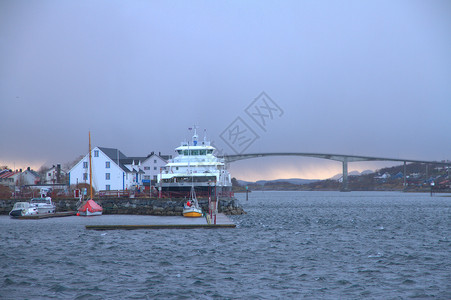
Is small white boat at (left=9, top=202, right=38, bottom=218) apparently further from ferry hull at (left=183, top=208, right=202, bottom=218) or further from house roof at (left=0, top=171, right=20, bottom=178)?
house roof at (left=0, top=171, right=20, bottom=178)

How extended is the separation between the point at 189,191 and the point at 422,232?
27.9m

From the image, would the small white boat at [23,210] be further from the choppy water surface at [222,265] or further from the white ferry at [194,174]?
the choppy water surface at [222,265]

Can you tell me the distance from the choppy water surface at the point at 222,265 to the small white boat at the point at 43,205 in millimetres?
18321

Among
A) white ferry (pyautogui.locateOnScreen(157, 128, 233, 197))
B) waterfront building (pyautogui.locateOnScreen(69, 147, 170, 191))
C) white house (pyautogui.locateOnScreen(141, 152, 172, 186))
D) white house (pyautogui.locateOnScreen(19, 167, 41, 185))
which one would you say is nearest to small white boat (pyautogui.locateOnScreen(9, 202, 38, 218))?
white ferry (pyautogui.locateOnScreen(157, 128, 233, 197))

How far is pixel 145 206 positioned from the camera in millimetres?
56625

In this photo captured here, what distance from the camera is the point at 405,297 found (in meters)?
17.1

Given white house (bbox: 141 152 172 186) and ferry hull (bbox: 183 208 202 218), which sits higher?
white house (bbox: 141 152 172 186)

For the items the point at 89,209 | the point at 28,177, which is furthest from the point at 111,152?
the point at 28,177

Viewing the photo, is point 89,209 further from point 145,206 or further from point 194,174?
point 194,174

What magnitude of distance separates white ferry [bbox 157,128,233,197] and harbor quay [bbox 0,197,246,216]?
2.35m

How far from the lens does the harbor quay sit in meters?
54.6

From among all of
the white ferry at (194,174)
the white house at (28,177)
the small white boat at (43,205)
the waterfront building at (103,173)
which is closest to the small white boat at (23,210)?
the small white boat at (43,205)

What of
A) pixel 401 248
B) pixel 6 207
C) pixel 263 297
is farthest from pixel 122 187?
pixel 263 297

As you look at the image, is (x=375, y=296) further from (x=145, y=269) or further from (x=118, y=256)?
(x=118, y=256)
